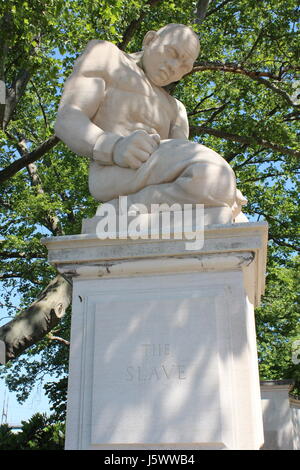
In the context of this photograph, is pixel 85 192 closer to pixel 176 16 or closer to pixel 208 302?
pixel 176 16

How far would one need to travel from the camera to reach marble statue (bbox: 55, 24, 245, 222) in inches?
120

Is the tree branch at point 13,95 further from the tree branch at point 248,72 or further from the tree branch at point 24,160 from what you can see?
the tree branch at point 248,72

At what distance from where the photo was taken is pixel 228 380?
260cm

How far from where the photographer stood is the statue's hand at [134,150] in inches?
124

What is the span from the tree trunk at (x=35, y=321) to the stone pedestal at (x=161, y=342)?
191 inches

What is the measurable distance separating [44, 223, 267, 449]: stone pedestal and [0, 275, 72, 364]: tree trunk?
4.86 m

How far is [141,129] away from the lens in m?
3.58

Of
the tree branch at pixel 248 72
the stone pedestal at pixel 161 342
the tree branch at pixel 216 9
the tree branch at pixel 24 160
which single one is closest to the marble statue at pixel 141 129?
the stone pedestal at pixel 161 342

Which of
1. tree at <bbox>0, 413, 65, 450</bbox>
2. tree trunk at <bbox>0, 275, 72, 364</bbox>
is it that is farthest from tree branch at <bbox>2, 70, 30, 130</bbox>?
tree at <bbox>0, 413, 65, 450</bbox>

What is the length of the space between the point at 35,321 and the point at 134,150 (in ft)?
17.6

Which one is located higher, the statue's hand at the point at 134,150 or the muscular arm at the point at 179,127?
the muscular arm at the point at 179,127

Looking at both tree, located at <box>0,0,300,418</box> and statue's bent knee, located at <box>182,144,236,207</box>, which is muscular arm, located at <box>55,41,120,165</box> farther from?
tree, located at <box>0,0,300,418</box>

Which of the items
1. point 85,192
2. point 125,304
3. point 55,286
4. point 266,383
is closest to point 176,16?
point 85,192

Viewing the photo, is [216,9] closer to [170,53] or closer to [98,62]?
[170,53]
